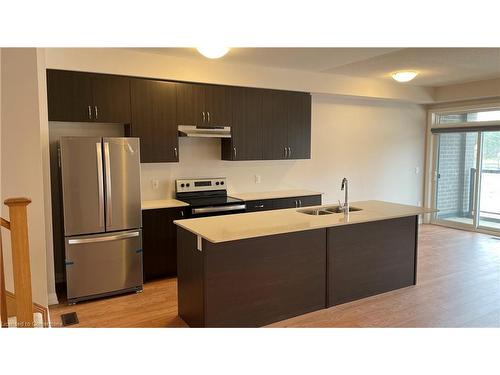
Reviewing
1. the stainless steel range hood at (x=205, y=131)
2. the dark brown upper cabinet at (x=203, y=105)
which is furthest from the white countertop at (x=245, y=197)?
the dark brown upper cabinet at (x=203, y=105)

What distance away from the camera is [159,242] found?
14.7 ft

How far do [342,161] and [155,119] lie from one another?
3471 millimetres

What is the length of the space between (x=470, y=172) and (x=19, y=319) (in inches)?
291

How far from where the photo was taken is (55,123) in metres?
4.28

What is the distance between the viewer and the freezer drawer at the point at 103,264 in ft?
12.6

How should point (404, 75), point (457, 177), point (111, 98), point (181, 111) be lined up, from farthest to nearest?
point (457, 177) < point (404, 75) < point (181, 111) < point (111, 98)

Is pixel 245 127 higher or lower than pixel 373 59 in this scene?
lower

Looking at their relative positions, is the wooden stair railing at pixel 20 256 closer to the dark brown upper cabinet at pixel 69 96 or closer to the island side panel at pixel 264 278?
the island side panel at pixel 264 278

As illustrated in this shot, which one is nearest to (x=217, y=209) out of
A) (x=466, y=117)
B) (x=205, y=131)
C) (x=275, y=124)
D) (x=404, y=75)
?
(x=205, y=131)

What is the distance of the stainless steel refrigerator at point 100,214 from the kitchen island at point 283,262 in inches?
36.8

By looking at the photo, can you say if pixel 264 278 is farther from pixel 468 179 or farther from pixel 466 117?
pixel 466 117

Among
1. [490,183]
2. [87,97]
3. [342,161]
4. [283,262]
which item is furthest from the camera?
[490,183]

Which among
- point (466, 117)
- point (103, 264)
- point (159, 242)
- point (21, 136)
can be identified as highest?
point (466, 117)
